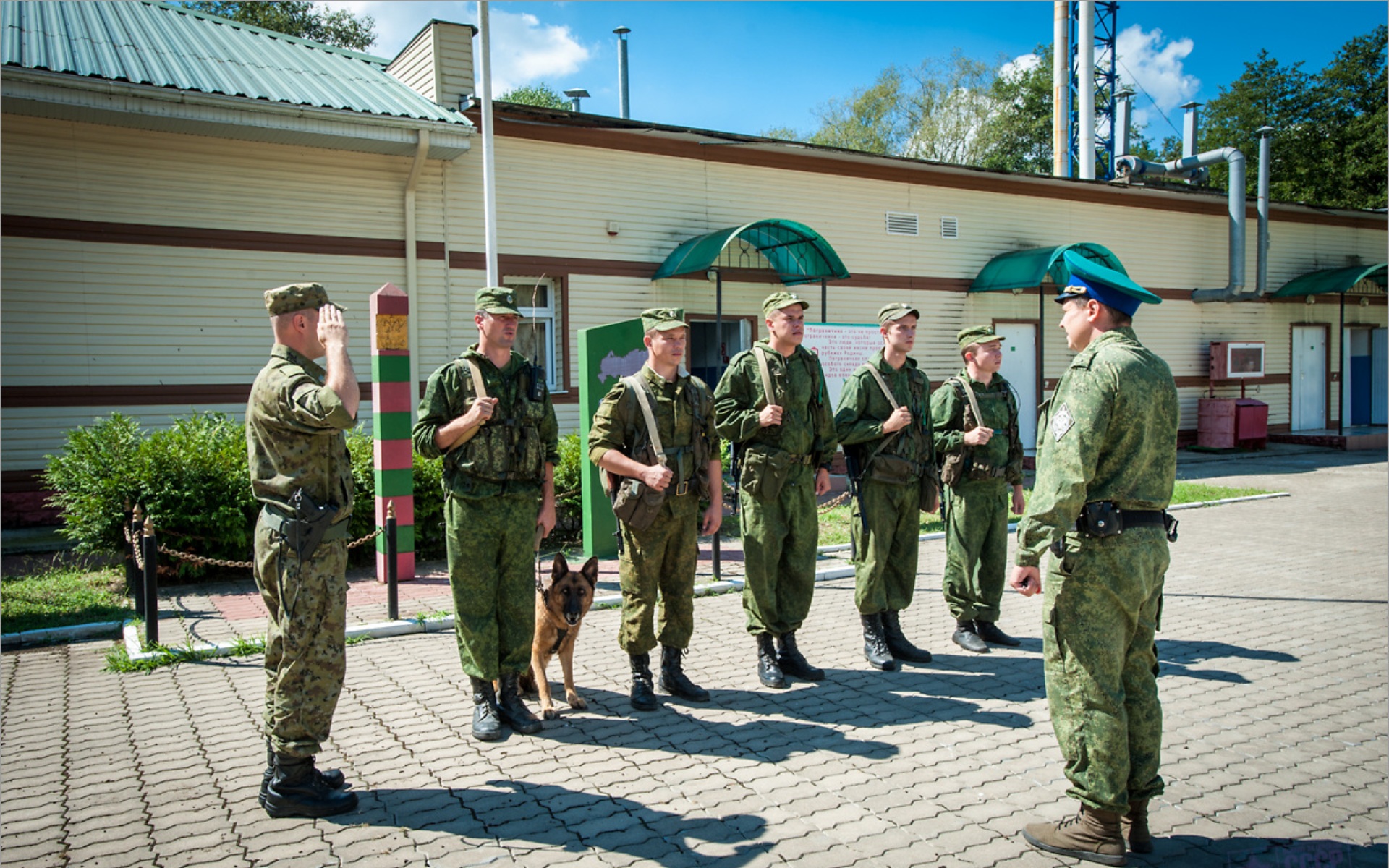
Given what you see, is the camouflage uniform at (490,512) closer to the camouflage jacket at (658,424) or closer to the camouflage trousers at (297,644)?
the camouflage jacket at (658,424)

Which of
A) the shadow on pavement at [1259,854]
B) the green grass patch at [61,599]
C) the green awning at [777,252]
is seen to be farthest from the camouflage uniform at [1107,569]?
the green awning at [777,252]

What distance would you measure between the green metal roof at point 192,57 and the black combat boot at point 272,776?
882 centimetres

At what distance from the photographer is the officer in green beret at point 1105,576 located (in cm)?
330

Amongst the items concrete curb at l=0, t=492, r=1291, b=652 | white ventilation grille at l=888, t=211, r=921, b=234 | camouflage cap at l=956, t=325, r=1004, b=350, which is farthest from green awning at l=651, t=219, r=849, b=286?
concrete curb at l=0, t=492, r=1291, b=652

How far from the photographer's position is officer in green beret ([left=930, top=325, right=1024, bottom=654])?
20.1 ft

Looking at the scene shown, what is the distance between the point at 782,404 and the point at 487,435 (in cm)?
177

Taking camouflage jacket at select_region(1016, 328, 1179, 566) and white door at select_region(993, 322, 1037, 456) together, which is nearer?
camouflage jacket at select_region(1016, 328, 1179, 566)

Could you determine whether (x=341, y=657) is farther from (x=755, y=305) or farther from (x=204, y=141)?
(x=755, y=305)

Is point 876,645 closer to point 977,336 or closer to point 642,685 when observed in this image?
point 642,685

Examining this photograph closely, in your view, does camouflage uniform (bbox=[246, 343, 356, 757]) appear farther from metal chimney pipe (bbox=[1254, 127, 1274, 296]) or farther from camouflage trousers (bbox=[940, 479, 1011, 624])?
metal chimney pipe (bbox=[1254, 127, 1274, 296])

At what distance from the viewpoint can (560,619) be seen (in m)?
5.02

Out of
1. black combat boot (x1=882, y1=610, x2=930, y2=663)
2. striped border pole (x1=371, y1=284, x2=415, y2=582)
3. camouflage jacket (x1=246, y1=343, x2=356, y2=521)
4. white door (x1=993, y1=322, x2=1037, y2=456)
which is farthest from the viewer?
white door (x1=993, y1=322, x2=1037, y2=456)

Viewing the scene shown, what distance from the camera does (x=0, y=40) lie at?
9.32 m

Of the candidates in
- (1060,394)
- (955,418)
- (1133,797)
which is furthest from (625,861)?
(955,418)
